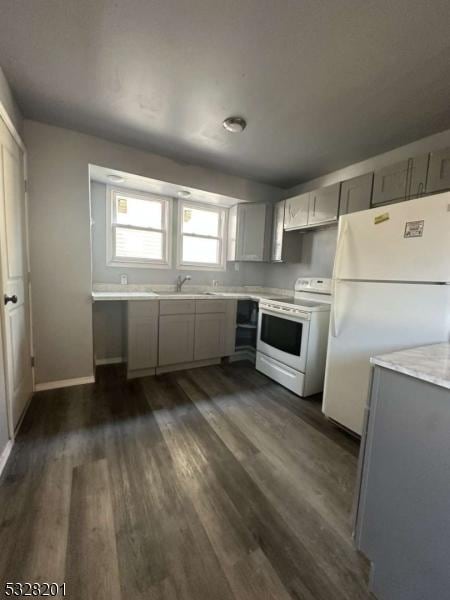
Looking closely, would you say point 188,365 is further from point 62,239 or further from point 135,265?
point 62,239

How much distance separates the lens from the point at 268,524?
125cm

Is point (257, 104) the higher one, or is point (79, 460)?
point (257, 104)

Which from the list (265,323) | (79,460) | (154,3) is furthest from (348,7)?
(79,460)

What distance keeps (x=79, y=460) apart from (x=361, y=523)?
5.33 feet

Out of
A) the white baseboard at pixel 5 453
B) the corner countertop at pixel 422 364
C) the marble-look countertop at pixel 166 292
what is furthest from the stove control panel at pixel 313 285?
the white baseboard at pixel 5 453

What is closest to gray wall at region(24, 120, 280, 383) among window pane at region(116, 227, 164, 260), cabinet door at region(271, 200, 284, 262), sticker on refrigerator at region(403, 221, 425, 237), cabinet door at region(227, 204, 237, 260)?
window pane at region(116, 227, 164, 260)

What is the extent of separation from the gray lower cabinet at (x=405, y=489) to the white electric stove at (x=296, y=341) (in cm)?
144

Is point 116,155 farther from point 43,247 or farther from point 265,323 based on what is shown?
point 265,323

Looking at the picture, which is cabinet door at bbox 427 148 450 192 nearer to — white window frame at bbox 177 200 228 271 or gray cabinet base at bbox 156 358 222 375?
white window frame at bbox 177 200 228 271

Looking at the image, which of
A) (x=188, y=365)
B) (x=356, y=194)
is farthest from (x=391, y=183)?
(x=188, y=365)

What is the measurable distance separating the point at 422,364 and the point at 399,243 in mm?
960

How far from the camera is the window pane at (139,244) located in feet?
10.5

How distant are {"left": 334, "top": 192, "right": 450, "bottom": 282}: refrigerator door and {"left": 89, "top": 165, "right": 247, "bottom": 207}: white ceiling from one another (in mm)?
1958

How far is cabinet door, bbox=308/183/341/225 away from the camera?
2662mm
